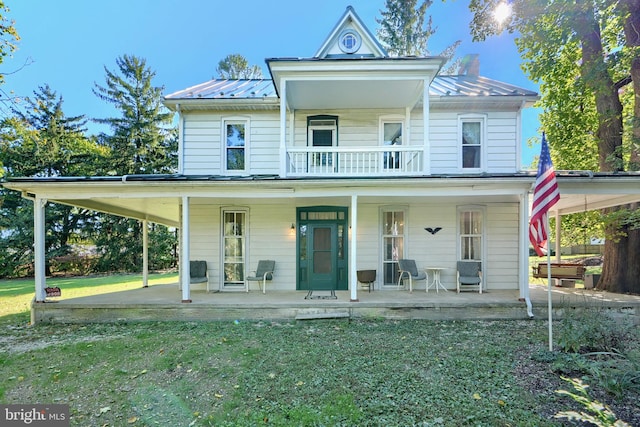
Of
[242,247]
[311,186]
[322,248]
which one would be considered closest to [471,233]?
[322,248]

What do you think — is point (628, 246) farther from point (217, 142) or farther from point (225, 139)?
point (217, 142)

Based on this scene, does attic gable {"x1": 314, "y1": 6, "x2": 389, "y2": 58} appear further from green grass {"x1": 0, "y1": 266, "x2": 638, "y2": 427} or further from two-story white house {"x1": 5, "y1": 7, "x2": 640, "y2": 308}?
green grass {"x1": 0, "y1": 266, "x2": 638, "y2": 427}

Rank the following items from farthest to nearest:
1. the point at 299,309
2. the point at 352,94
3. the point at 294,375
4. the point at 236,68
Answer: the point at 236,68, the point at 352,94, the point at 299,309, the point at 294,375

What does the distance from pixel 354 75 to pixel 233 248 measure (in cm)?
583

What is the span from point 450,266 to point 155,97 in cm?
2292

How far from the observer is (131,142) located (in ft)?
68.8

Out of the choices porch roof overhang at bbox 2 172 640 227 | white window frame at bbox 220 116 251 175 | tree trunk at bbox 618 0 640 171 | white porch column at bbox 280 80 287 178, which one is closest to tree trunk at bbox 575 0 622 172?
tree trunk at bbox 618 0 640 171

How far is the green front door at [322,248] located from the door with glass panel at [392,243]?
1.14 meters

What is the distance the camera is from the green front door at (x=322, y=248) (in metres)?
8.97

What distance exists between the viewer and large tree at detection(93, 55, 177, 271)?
19969 mm

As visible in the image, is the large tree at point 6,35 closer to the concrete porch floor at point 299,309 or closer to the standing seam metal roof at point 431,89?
the standing seam metal roof at point 431,89

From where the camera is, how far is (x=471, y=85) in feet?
32.7

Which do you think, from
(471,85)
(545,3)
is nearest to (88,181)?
(471,85)

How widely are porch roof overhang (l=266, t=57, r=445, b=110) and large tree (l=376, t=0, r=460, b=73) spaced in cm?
1409
